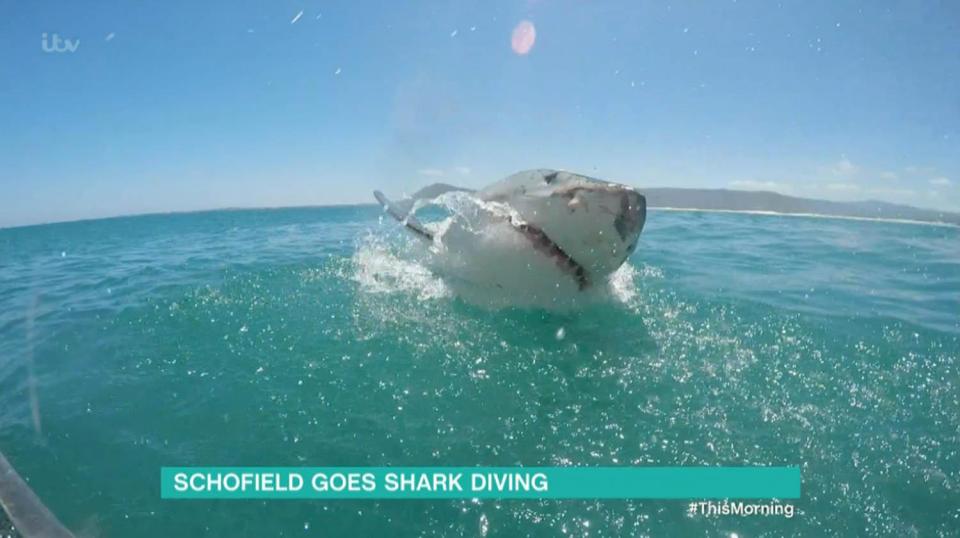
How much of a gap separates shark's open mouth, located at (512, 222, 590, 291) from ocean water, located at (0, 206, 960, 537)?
845 millimetres

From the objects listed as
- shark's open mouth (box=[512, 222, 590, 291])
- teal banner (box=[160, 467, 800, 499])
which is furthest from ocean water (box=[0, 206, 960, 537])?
shark's open mouth (box=[512, 222, 590, 291])

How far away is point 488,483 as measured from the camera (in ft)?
9.30

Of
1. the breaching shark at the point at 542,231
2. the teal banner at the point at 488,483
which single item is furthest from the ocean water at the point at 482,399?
the breaching shark at the point at 542,231

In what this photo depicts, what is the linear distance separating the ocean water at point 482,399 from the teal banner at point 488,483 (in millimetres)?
81

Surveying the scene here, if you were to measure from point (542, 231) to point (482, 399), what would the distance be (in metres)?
1.67

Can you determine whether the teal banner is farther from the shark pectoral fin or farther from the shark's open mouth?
the shark pectoral fin

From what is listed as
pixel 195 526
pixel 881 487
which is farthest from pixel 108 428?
pixel 881 487

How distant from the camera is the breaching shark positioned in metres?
3.93

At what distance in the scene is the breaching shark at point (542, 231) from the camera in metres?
3.93

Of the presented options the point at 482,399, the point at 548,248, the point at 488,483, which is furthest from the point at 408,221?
the point at 488,483

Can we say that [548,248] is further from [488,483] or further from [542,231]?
[488,483]

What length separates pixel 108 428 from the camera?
11.7 feet

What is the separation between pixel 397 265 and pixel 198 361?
4.09 meters

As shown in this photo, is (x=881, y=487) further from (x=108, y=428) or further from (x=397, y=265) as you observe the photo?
(x=397, y=265)
